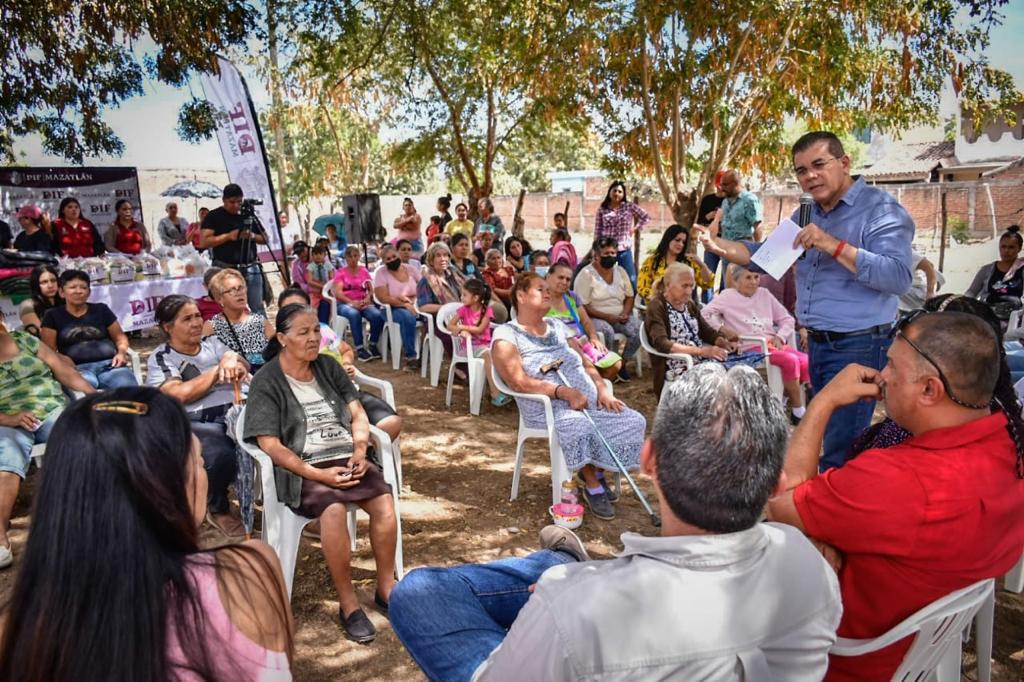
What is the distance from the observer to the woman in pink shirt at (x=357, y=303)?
7.25m

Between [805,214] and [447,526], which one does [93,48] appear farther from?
[805,214]

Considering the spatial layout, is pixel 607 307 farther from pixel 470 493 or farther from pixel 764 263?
pixel 764 263

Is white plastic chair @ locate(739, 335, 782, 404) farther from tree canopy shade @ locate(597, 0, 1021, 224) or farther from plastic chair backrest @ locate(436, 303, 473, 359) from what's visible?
tree canopy shade @ locate(597, 0, 1021, 224)

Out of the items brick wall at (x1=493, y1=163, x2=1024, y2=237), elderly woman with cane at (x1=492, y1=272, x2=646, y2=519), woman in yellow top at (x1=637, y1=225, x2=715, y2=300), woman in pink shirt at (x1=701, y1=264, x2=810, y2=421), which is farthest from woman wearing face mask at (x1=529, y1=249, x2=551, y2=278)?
elderly woman with cane at (x1=492, y1=272, x2=646, y2=519)

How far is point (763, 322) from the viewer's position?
16.5 feet

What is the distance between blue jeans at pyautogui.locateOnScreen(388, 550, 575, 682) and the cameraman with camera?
4.92 meters

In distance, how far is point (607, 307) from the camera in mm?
6328

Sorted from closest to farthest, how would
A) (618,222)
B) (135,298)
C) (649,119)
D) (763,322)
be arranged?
(763,322), (135,298), (649,119), (618,222)

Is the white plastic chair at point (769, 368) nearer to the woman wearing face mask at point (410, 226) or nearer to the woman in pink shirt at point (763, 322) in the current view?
the woman in pink shirt at point (763, 322)

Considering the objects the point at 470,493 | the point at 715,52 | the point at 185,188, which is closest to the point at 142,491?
the point at 470,493

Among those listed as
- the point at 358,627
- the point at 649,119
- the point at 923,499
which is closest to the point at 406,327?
the point at 649,119

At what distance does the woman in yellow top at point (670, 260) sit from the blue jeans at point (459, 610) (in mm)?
4632

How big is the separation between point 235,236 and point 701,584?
5.93 metres

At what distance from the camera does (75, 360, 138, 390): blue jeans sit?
4.29 metres
